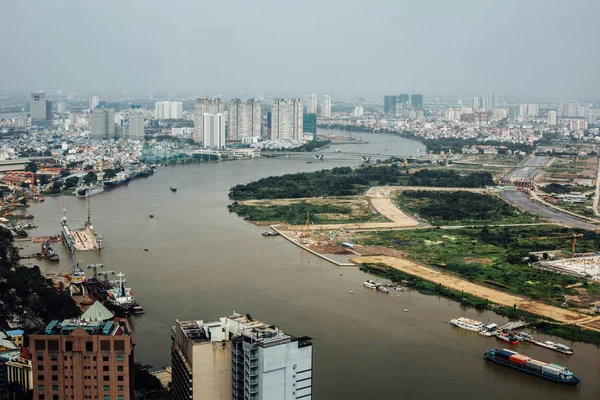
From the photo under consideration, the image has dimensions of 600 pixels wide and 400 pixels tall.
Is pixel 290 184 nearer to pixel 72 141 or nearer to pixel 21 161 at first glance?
pixel 21 161

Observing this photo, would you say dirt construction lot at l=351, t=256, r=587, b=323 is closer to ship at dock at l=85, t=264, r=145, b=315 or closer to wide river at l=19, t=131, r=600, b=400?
wide river at l=19, t=131, r=600, b=400

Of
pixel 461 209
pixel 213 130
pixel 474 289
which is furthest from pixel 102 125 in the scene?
pixel 474 289

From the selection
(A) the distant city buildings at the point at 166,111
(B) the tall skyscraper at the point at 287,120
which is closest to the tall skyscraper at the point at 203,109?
(B) the tall skyscraper at the point at 287,120

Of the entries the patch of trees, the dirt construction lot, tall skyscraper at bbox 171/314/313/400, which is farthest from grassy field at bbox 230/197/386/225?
tall skyscraper at bbox 171/314/313/400

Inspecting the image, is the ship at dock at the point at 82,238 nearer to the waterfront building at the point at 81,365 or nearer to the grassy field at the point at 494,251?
the grassy field at the point at 494,251

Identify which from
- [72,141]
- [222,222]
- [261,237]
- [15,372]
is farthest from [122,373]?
[72,141]

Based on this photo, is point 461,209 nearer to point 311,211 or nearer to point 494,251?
point 311,211
